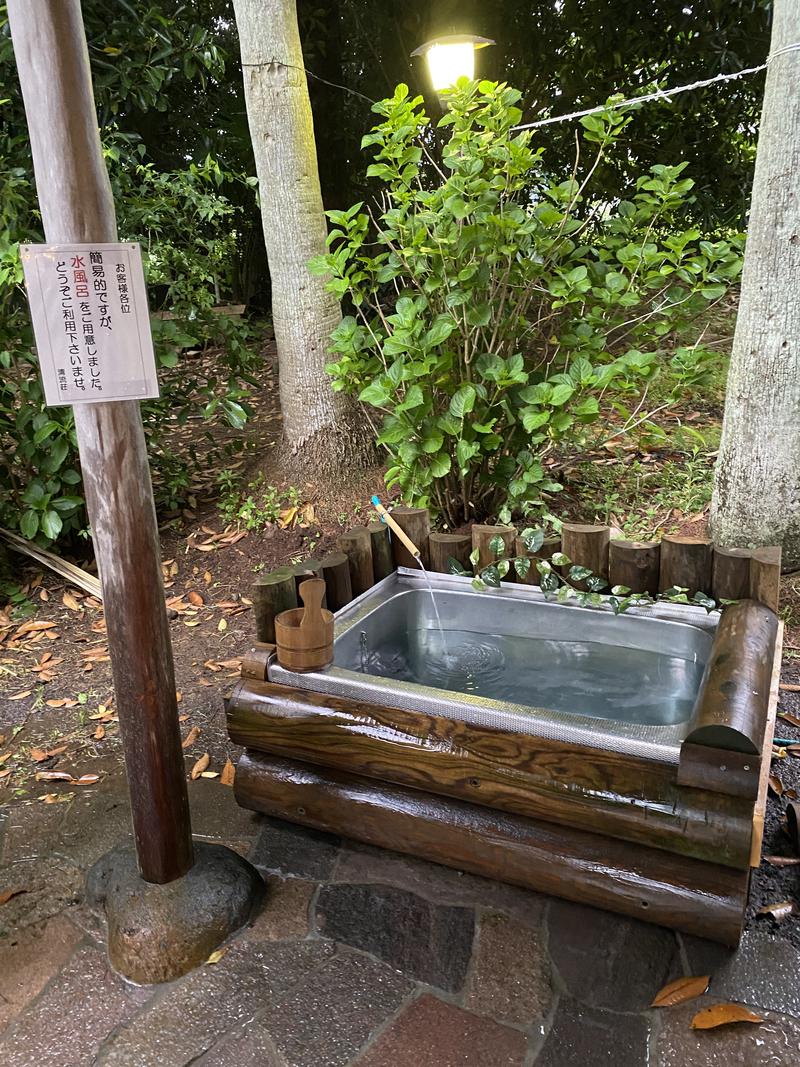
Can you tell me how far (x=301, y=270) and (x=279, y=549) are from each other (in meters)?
1.57

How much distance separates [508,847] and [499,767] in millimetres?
236

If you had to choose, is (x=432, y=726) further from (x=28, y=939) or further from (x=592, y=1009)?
(x=28, y=939)

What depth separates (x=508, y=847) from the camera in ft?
7.00

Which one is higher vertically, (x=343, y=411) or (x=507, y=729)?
(x=343, y=411)

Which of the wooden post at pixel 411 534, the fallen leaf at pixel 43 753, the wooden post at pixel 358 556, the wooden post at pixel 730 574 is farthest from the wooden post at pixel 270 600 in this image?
the wooden post at pixel 730 574

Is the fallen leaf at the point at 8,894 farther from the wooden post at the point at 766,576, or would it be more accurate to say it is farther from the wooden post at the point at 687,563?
the wooden post at the point at 766,576

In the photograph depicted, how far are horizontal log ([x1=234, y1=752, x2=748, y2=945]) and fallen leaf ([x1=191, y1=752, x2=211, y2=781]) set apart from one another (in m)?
0.40

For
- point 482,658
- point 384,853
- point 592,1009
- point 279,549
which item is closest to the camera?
point 592,1009

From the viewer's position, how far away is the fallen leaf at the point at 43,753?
3.01 meters

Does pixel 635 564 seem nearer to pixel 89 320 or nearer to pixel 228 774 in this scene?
pixel 228 774

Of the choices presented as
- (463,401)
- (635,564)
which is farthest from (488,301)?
(635,564)

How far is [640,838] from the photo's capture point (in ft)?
6.40

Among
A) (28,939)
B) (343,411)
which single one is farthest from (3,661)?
(343,411)

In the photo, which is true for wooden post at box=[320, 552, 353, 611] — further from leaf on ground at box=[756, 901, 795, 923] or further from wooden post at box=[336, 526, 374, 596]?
leaf on ground at box=[756, 901, 795, 923]
